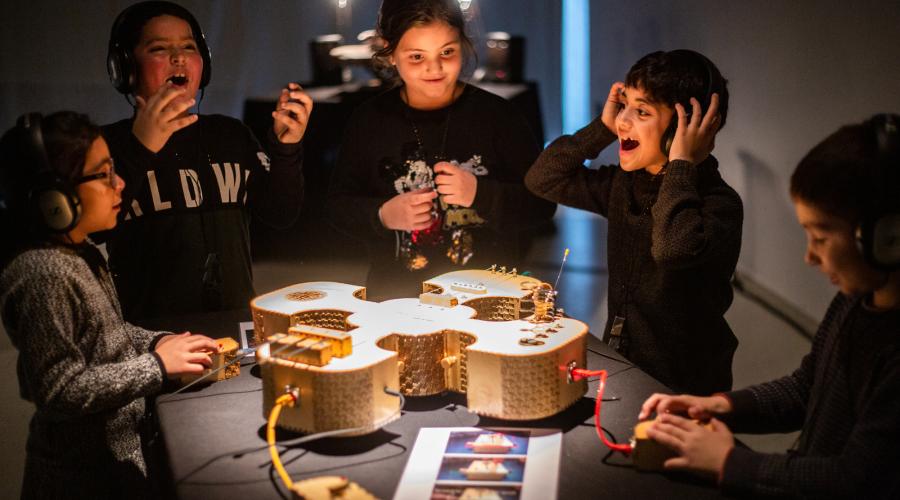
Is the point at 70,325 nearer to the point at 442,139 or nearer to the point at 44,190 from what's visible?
the point at 44,190

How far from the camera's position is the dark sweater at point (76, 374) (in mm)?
1437

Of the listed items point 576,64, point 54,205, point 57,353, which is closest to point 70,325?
point 57,353

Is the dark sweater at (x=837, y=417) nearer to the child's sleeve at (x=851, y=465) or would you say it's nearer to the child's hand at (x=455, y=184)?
the child's sleeve at (x=851, y=465)

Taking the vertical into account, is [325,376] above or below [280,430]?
above

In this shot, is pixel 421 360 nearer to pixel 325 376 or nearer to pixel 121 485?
pixel 325 376

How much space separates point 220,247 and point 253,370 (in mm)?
613

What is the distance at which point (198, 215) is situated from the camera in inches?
89.7

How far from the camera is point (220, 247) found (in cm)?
232

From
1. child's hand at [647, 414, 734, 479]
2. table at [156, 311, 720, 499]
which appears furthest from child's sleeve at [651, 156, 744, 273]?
child's hand at [647, 414, 734, 479]

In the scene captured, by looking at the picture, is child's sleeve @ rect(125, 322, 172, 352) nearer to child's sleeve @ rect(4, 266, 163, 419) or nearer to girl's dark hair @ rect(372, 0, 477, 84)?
child's sleeve @ rect(4, 266, 163, 419)

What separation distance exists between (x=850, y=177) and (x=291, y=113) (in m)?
1.46

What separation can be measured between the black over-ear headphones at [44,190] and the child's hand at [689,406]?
1.09 meters

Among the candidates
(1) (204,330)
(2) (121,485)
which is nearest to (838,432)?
(2) (121,485)

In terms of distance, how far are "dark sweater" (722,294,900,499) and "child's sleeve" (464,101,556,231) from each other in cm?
108
